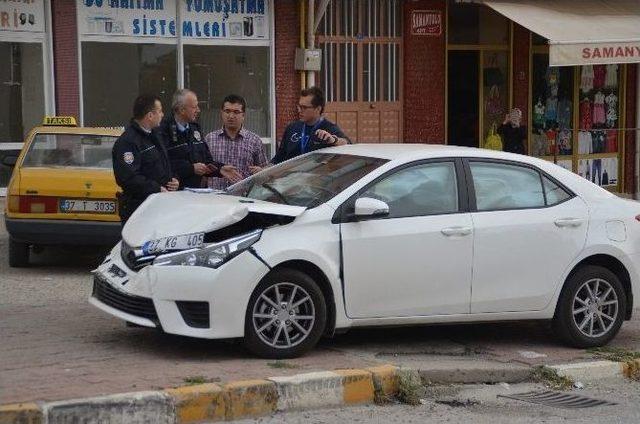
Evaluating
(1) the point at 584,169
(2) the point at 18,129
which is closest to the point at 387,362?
(2) the point at 18,129

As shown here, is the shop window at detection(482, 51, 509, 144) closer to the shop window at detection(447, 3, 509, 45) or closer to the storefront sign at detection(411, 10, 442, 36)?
the shop window at detection(447, 3, 509, 45)

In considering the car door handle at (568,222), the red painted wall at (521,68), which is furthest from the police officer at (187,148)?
the red painted wall at (521,68)

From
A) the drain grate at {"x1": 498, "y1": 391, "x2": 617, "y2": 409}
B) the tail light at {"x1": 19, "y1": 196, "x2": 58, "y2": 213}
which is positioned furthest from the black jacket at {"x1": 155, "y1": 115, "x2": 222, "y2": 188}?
the drain grate at {"x1": 498, "y1": 391, "x2": 617, "y2": 409}

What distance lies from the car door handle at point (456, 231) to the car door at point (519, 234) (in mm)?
79

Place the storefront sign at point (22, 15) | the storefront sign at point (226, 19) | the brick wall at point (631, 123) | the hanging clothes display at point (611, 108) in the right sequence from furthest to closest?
the brick wall at point (631, 123)
the hanging clothes display at point (611, 108)
the storefront sign at point (226, 19)
the storefront sign at point (22, 15)

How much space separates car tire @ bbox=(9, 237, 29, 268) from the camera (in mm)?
12297

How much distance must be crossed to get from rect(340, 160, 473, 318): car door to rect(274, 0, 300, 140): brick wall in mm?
9674

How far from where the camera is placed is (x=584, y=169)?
863 inches

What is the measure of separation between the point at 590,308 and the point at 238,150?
3583mm

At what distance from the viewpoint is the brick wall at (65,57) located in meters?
16.4

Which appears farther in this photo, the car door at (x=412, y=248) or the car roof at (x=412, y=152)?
the car roof at (x=412, y=152)

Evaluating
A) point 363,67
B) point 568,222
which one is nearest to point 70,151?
point 568,222

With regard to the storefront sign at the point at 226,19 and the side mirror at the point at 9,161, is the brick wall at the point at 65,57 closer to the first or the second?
the storefront sign at the point at 226,19

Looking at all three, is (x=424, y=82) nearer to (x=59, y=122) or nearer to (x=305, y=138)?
(x=59, y=122)
